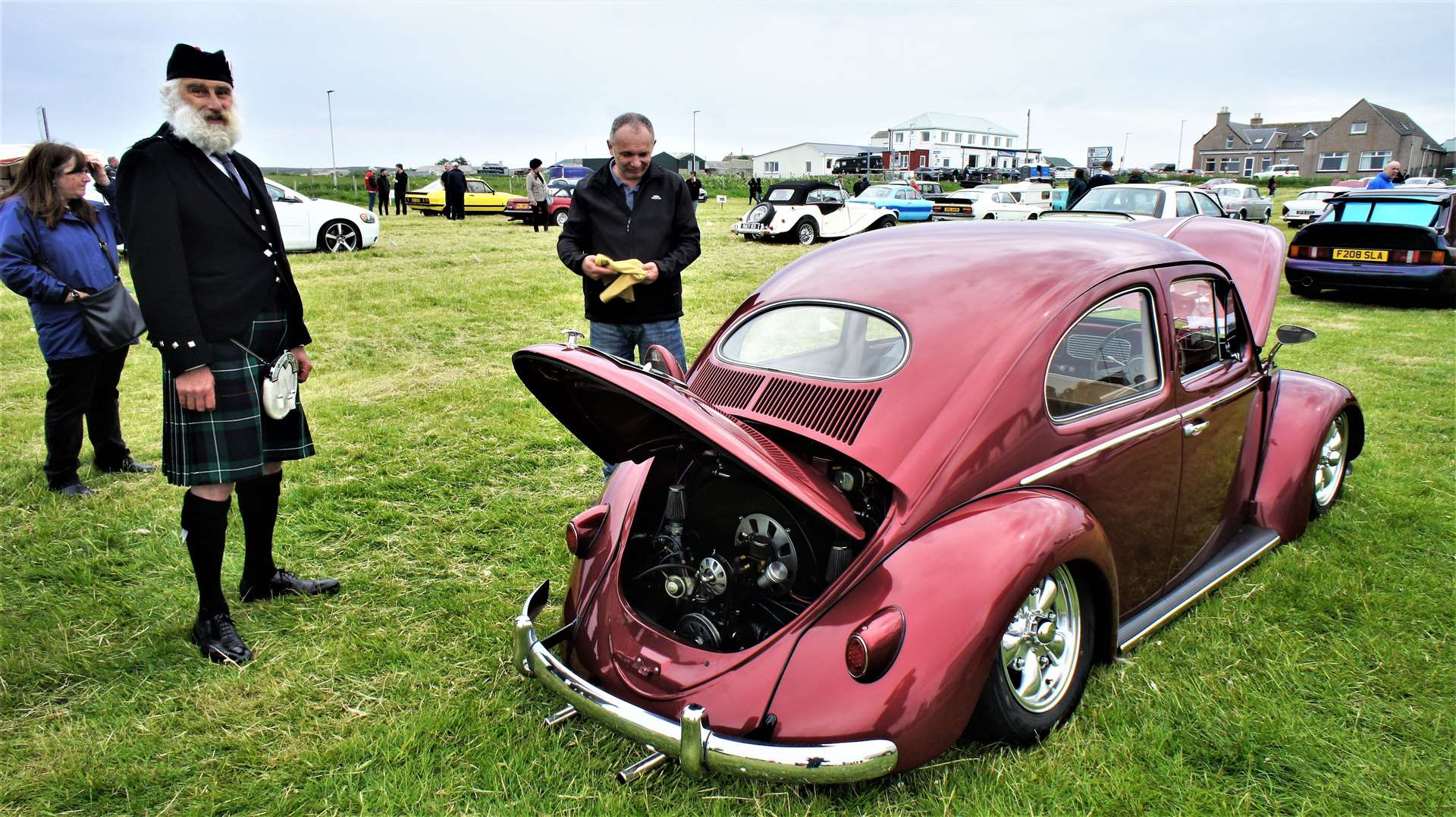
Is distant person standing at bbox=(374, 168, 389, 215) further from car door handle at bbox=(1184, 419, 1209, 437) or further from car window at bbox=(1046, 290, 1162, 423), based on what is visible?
car door handle at bbox=(1184, 419, 1209, 437)

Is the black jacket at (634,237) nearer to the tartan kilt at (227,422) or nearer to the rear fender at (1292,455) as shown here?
the tartan kilt at (227,422)

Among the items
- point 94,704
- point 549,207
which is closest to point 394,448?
point 94,704

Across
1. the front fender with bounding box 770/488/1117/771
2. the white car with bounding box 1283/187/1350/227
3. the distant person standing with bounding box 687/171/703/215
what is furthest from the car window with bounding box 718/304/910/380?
the white car with bounding box 1283/187/1350/227

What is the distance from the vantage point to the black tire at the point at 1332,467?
A: 170 inches

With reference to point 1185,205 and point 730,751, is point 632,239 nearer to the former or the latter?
point 730,751

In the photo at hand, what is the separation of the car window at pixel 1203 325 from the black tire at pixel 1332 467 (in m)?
0.97

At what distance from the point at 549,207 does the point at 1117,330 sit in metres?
21.7

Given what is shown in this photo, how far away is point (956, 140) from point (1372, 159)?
1611 inches

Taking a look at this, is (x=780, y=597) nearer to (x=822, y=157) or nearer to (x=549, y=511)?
(x=549, y=511)

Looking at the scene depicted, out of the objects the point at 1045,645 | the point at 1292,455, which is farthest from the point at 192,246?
the point at 1292,455

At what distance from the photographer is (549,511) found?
4.63m

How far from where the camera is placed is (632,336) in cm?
441

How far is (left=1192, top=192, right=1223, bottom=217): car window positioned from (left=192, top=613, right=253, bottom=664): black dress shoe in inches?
557

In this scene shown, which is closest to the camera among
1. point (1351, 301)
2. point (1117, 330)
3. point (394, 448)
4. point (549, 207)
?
point (1117, 330)
